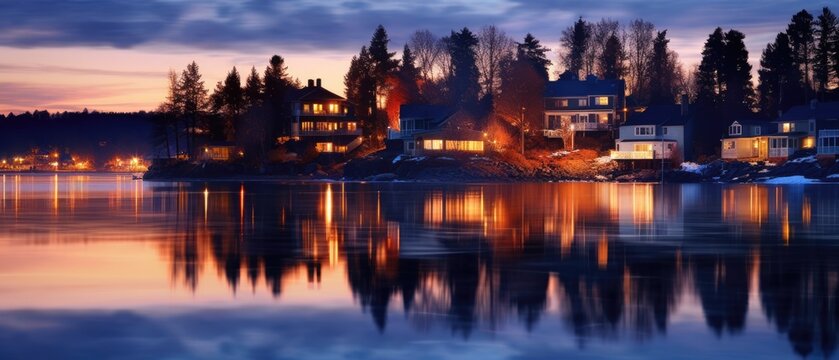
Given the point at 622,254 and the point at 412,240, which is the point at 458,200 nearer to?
the point at 412,240

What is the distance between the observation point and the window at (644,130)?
104 metres

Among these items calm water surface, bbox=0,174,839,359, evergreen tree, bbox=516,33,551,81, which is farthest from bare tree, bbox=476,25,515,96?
calm water surface, bbox=0,174,839,359

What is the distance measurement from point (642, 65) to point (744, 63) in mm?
22246

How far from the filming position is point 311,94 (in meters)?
126

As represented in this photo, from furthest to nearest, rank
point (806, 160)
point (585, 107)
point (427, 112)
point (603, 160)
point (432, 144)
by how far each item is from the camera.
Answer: point (427, 112)
point (585, 107)
point (432, 144)
point (603, 160)
point (806, 160)

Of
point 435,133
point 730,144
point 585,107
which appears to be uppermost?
point 585,107

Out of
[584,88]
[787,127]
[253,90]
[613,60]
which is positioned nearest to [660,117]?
[584,88]

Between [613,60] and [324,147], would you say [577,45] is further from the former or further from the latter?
[324,147]

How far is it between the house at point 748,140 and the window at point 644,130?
7.50 meters

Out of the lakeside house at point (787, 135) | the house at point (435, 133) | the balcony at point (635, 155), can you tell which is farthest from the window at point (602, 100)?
Answer: the lakeside house at point (787, 135)

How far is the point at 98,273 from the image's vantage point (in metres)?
20.0

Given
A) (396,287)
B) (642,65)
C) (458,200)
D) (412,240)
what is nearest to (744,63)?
(642,65)

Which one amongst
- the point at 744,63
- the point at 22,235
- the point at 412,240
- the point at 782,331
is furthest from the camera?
the point at 744,63

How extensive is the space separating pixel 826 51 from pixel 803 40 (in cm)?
453
